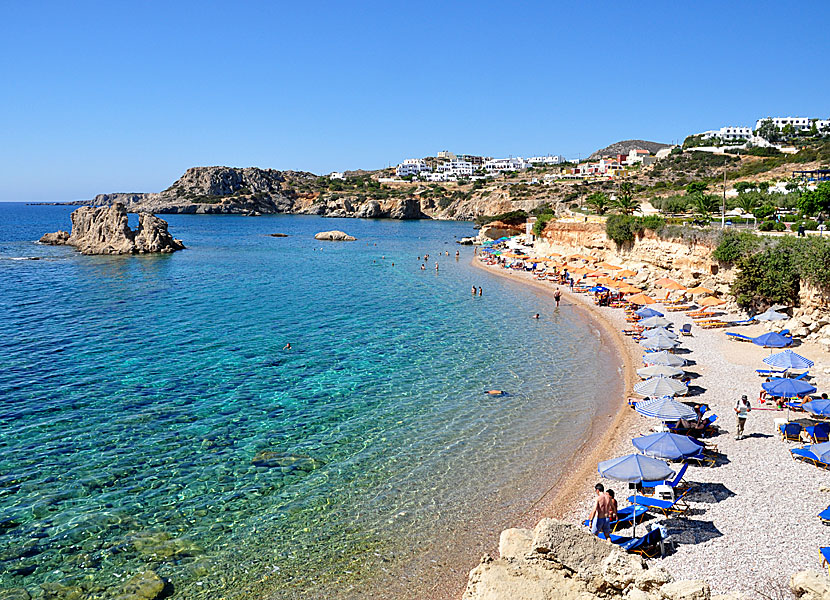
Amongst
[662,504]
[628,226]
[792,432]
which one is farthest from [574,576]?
[628,226]

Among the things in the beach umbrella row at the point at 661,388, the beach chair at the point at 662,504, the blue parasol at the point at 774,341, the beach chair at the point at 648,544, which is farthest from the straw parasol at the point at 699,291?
the beach chair at the point at 648,544

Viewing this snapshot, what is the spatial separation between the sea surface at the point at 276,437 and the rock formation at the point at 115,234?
2956 centimetres

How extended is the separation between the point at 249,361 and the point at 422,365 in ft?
22.7

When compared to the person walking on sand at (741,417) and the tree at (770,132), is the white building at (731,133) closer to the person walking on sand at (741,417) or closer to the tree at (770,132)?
the tree at (770,132)

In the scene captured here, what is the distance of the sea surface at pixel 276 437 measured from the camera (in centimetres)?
1029

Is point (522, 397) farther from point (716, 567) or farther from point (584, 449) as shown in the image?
point (716, 567)

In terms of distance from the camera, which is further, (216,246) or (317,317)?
(216,246)

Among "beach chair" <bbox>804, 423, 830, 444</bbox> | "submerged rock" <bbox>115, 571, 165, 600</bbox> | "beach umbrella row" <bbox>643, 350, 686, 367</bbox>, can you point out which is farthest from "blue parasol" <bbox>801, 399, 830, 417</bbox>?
→ "submerged rock" <bbox>115, 571, 165, 600</bbox>

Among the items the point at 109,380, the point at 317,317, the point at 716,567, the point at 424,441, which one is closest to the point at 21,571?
the point at 424,441

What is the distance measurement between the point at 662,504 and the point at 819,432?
5.90 meters

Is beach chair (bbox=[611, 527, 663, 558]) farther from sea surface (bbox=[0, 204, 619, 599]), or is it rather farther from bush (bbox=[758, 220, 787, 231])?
bush (bbox=[758, 220, 787, 231])

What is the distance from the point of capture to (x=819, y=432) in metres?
13.6

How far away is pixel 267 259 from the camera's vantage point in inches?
2367

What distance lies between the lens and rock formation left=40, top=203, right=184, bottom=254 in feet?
199
